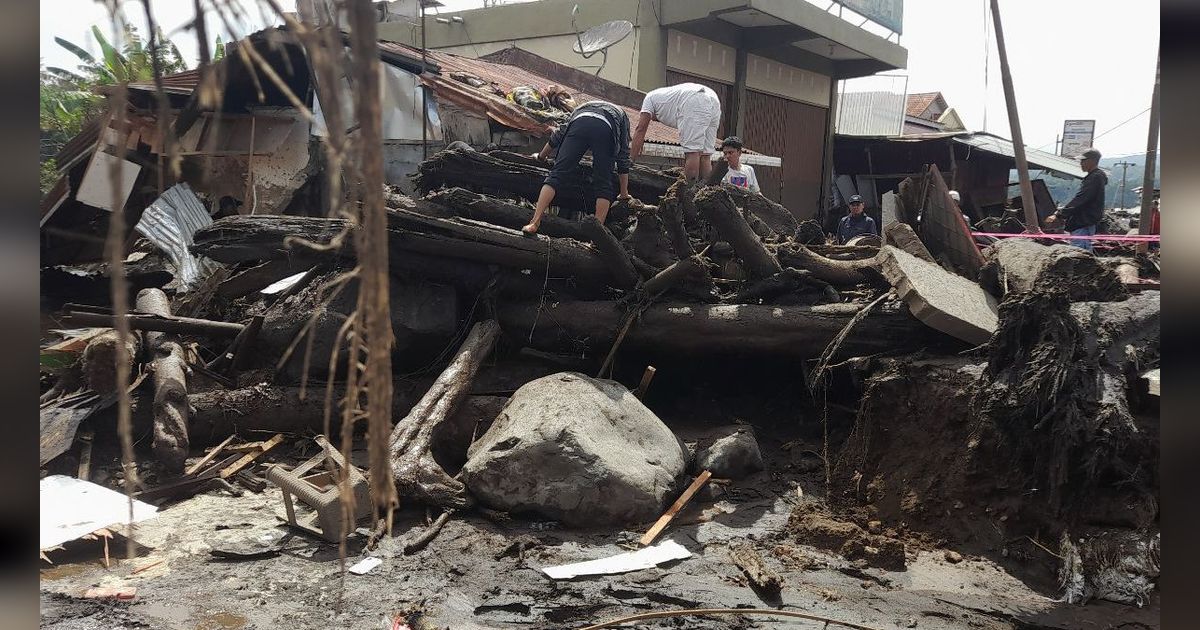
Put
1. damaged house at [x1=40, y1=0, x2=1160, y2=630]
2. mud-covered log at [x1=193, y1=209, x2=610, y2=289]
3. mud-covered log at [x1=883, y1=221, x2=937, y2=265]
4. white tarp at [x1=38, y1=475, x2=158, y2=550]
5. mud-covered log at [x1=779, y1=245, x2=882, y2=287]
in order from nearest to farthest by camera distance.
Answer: damaged house at [x1=40, y1=0, x2=1160, y2=630] < white tarp at [x1=38, y1=475, x2=158, y2=550] < mud-covered log at [x1=193, y1=209, x2=610, y2=289] < mud-covered log at [x1=779, y1=245, x2=882, y2=287] < mud-covered log at [x1=883, y1=221, x2=937, y2=265]

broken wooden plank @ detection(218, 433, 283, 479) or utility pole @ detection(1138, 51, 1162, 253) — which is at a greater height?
utility pole @ detection(1138, 51, 1162, 253)

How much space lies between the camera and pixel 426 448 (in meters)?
5.20

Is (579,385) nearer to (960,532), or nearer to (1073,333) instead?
(960,532)

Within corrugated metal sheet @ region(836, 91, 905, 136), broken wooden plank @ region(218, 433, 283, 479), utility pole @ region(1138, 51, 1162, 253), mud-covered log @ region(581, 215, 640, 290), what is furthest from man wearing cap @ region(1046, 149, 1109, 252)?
corrugated metal sheet @ region(836, 91, 905, 136)

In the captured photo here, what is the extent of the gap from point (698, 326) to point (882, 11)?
46.6 ft

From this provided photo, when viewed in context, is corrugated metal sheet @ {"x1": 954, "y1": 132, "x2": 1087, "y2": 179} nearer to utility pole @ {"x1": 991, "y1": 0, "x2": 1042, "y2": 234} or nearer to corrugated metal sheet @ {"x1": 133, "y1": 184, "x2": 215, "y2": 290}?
utility pole @ {"x1": 991, "y1": 0, "x2": 1042, "y2": 234}

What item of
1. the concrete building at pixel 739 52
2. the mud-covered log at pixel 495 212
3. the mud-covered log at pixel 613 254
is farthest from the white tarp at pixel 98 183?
the mud-covered log at pixel 613 254

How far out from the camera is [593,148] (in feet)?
22.0

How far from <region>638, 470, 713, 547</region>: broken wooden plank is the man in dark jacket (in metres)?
2.41

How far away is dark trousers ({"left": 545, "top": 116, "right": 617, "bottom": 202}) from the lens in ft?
21.5

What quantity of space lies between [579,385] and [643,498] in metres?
1.01

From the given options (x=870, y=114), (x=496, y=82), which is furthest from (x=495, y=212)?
(x=870, y=114)

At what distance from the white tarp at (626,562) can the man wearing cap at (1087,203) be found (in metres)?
7.31
